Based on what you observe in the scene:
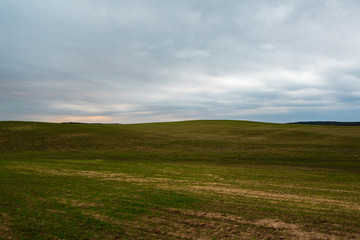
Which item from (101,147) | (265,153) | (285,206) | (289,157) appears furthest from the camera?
(101,147)

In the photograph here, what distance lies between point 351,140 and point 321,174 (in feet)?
79.7

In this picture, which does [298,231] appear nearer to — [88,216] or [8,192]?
[88,216]

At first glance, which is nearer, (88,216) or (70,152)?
(88,216)

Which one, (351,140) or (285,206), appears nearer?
(285,206)

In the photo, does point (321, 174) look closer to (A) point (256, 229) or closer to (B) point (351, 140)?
(A) point (256, 229)

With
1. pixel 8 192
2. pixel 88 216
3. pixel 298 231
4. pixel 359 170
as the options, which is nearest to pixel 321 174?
pixel 359 170

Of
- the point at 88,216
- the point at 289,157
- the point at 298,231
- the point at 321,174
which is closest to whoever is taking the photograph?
the point at 298,231

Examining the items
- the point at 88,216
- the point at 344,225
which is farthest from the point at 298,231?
the point at 88,216

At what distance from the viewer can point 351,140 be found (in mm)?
37219

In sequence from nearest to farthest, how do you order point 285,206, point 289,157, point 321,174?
point 285,206, point 321,174, point 289,157

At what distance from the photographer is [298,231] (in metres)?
7.55

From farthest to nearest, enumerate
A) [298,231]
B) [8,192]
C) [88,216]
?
[8,192] < [88,216] < [298,231]

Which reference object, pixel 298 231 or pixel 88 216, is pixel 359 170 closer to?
pixel 298 231

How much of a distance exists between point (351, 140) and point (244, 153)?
20.4 meters
